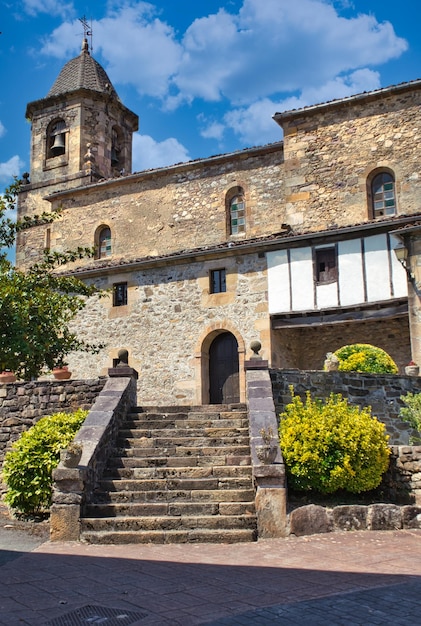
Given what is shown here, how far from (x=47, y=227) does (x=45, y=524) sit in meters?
18.3

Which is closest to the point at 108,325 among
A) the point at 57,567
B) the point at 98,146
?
the point at 98,146

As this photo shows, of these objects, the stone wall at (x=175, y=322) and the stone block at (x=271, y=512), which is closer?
the stone block at (x=271, y=512)

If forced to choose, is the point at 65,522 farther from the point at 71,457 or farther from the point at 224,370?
the point at 224,370

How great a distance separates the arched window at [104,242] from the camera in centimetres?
2341

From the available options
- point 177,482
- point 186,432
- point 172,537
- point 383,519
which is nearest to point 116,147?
point 186,432

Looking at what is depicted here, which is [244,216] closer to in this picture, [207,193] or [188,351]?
[207,193]

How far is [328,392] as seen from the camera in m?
13.1

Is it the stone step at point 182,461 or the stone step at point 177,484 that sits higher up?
the stone step at point 182,461

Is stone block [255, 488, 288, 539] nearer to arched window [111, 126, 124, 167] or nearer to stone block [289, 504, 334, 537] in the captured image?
stone block [289, 504, 334, 537]

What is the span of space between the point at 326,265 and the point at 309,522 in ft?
34.2

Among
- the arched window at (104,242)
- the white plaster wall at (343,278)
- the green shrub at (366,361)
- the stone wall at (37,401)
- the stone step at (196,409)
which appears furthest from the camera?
the arched window at (104,242)

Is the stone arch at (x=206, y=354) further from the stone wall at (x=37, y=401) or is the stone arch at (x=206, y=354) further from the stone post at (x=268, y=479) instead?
the stone post at (x=268, y=479)

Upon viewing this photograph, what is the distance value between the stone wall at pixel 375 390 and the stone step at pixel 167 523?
16.3 feet

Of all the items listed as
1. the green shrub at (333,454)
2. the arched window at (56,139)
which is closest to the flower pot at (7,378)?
the green shrub at (333,454)
